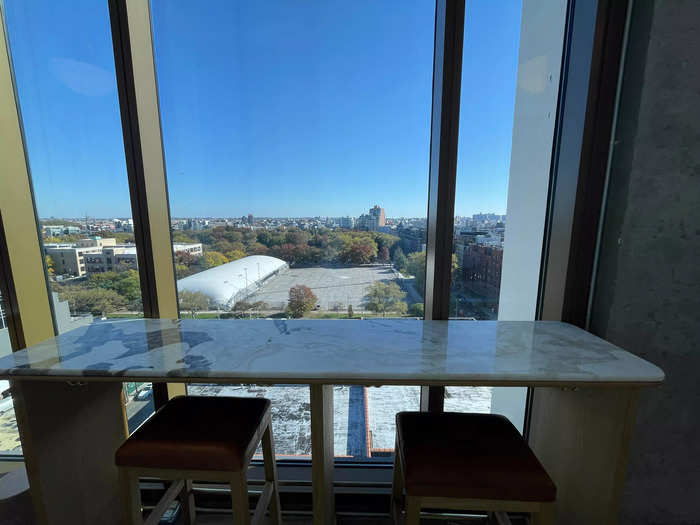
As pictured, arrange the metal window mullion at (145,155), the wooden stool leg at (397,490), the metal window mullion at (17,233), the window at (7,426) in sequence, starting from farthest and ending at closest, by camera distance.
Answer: the window at (7,426) < the metal window mullion at (17,233) < the metal window mullion at (145,155) < the wooden stool leg at (397,490)

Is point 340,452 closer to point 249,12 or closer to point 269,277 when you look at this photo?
point 269,277

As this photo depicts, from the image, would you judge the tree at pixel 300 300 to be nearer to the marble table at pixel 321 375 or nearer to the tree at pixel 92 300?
the marble table at pixel 321 375

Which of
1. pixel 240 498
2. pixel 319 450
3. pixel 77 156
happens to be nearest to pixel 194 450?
pixel 240 498

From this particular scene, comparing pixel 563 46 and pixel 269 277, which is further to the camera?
pixel 269 277

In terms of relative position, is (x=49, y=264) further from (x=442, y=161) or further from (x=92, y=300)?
(x=442, y=161)

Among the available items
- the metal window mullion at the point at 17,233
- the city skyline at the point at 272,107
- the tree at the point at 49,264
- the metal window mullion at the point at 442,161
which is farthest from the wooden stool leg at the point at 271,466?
the tree at the point at 49,264

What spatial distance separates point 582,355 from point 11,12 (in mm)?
2858

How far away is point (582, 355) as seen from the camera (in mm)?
917

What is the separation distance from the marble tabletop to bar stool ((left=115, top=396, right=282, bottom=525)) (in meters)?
0.24

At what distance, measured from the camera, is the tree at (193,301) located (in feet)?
4.80

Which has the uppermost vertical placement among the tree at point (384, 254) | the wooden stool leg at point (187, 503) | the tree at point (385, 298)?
the tree at point (384, 254)

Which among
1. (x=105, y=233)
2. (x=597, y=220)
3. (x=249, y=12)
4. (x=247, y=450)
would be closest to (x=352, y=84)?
(x=249, y=12)

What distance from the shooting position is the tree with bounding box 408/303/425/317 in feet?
4.68

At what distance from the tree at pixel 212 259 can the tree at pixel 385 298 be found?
0.80m
